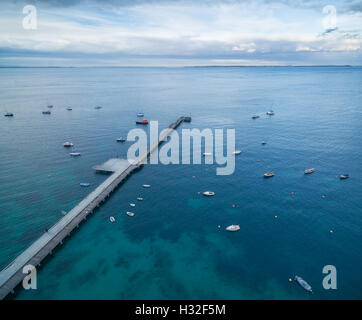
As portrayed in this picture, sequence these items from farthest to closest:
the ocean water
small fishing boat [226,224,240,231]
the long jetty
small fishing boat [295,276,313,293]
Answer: small fishing boat [226,224,240,231] → the ocean water → the long jetty → small fishing boat [295,276,313,293]

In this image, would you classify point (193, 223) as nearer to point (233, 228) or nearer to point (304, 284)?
point (233, 228)

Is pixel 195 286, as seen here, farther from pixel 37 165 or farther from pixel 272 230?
pixel 37 165

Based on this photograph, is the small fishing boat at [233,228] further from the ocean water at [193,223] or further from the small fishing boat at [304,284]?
the small fishing boat at [304,284]

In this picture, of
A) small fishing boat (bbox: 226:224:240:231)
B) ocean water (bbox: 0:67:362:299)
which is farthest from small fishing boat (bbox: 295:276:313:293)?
small fishing boat (bbox: 226:224:240:231)

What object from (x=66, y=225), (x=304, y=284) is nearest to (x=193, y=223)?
(x=304, y=284)

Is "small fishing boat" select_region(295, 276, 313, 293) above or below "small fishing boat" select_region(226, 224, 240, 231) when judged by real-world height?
below

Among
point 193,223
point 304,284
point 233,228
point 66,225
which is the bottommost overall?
point 304,284

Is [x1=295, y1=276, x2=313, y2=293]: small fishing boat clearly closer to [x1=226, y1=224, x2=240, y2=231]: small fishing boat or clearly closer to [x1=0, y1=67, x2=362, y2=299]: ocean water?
[x1=0, y1=67, x2=362, y2=299]: ocean water

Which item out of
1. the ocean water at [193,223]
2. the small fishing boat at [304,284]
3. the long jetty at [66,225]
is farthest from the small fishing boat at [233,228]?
the long jetty at [66,225]

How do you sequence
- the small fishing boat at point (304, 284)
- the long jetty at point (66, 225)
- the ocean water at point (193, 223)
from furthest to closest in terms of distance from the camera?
the ocean water at point (193, 223), the long jetty at point (66, 225), the small fishing boat at point (304, 284)
